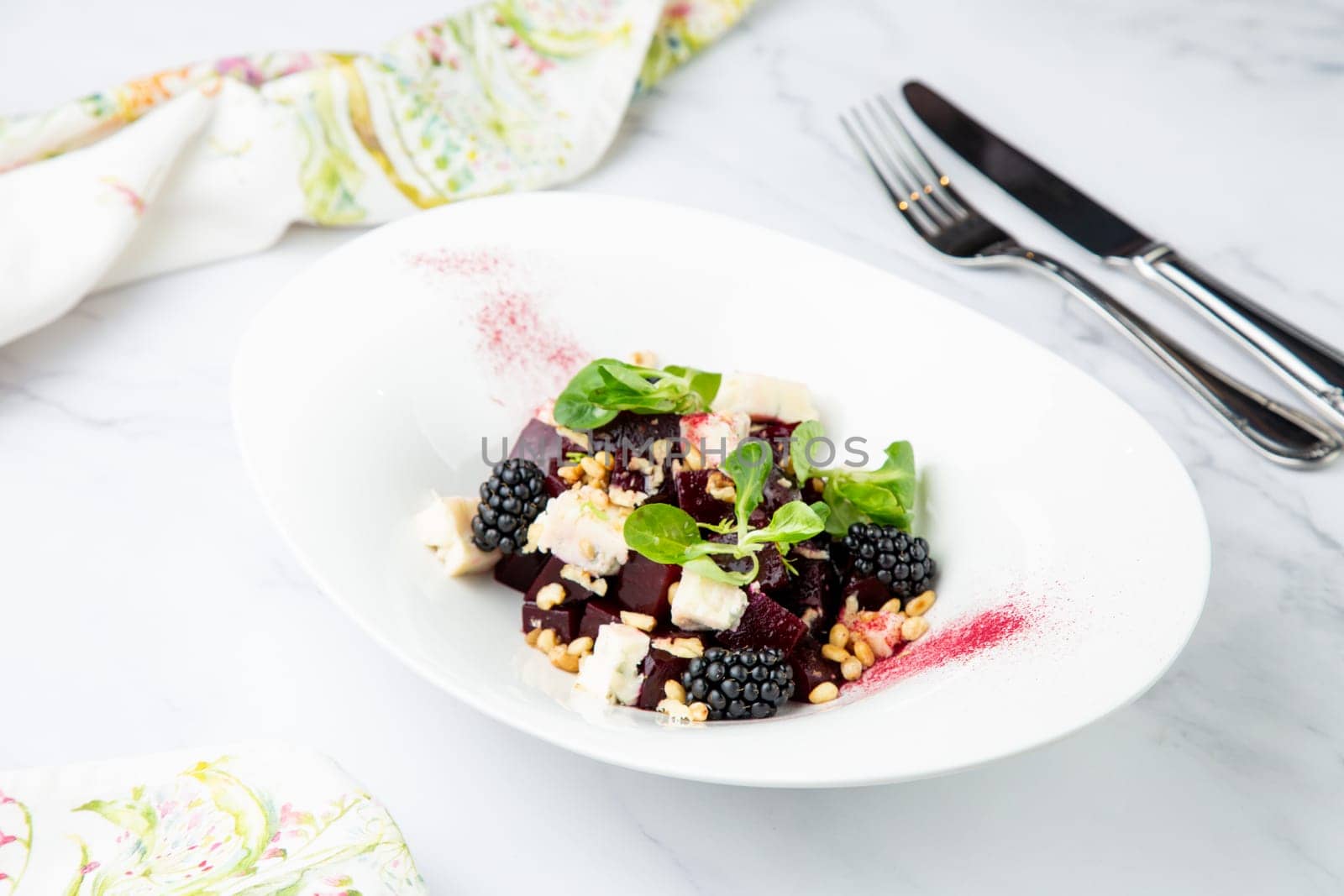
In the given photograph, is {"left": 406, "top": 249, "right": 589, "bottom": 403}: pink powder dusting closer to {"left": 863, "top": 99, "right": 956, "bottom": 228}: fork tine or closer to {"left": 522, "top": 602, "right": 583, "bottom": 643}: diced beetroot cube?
{"left": 522, "top": 602, "right": 583, "bottom": 643}: diced beetroot cube

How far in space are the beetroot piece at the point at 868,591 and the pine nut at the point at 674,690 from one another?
1.14 feet

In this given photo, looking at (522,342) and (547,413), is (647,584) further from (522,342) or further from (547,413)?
(522,342)

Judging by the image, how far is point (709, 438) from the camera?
2.04 metres

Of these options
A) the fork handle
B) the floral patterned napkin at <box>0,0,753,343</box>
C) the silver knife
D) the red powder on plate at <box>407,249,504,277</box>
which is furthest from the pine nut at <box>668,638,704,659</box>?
the floral patterned napkin at <box>0,0,753,343</box>

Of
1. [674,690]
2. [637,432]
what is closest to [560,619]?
[674,690]

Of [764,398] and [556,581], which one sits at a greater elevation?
[764,398]

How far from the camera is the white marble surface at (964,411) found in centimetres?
185

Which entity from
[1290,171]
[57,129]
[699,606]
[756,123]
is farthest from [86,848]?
[1290,171]

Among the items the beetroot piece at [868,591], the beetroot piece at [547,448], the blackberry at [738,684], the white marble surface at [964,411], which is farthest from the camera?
the beetroot piece at [547,448]

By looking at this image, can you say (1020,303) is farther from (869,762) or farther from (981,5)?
(869,762)

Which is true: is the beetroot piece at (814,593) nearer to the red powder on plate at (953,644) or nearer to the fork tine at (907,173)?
the red powder on plate at (953,644)

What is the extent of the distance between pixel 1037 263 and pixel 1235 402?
1.80 ft

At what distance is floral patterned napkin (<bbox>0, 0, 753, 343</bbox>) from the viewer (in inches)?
107

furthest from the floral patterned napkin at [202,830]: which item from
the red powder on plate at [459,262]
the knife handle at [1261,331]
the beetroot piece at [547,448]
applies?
the knife handle at [1261,331]
